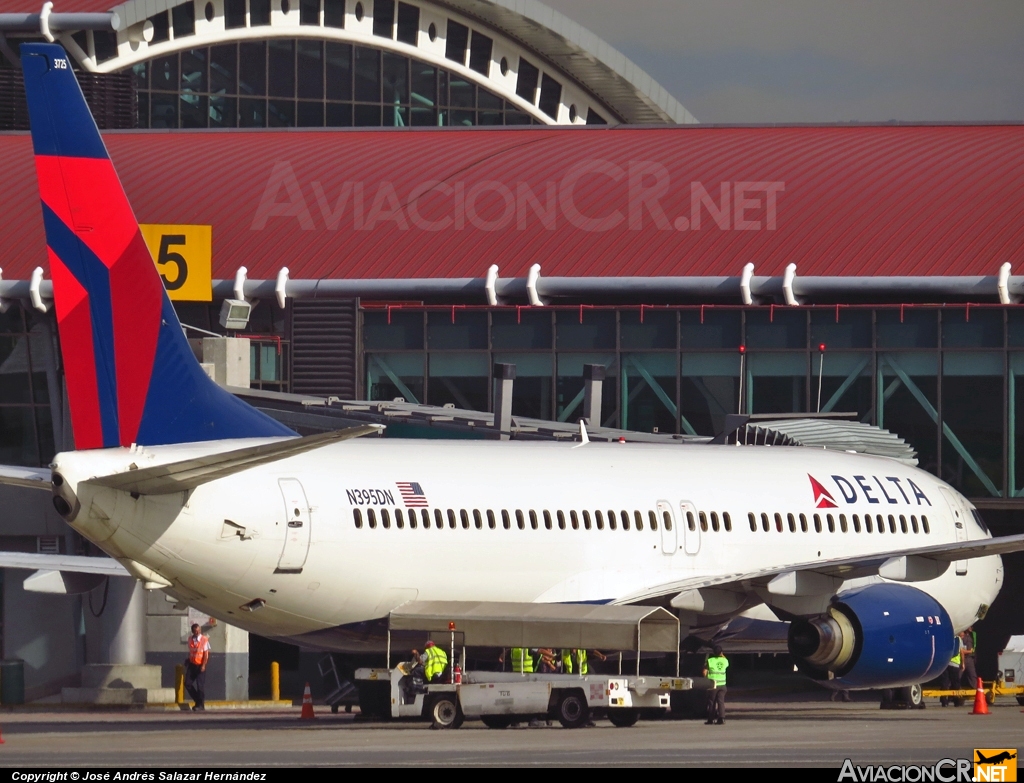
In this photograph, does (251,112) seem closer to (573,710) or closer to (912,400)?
(912,400)

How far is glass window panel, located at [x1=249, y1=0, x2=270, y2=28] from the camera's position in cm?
7112

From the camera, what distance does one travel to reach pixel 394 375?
140ft

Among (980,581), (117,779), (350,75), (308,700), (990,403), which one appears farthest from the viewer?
(350,75)

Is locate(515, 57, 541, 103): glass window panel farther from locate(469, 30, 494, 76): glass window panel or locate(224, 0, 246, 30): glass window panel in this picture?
locate(224, 0, 246, 30): glass window panel

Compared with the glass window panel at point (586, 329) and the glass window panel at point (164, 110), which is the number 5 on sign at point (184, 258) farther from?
the glass window panel at point (164, 110)

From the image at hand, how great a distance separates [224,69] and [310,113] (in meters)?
3.91

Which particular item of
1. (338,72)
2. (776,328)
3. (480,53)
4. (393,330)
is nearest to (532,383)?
(393,330)

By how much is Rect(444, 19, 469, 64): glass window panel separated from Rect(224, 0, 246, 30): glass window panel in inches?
398

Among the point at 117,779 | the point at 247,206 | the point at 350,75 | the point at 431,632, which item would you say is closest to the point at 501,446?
the point at 431,632

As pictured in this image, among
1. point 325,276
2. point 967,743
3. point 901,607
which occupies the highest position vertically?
point 325,276

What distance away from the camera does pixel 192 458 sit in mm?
21406

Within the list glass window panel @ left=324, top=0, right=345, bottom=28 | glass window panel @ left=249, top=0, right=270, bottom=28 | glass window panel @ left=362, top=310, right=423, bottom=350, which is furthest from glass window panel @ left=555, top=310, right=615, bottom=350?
glass window panel @ left=324, top=0, right=345, bottom=28

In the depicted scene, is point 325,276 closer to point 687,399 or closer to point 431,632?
point 687,399

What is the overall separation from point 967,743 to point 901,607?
5.67 metres
